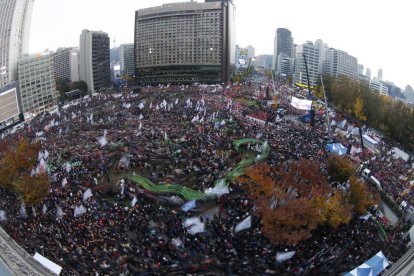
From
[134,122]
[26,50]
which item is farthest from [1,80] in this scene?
[134,122]

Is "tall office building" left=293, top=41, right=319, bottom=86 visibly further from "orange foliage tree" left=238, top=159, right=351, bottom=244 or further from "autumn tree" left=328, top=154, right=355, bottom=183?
"orange foliage tree" left=238, top=159, right=351, bottom=244

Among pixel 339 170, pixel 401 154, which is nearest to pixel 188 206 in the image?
pixel 339 170

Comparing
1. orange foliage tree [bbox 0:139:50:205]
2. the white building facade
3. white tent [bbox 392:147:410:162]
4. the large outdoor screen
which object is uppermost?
the white building facade

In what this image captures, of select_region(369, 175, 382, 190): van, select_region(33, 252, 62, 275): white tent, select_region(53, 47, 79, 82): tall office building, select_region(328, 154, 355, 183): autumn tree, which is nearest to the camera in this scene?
select_region(33, 252, 62, 275): white tent

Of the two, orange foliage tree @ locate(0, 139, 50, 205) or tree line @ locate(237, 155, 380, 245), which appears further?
orange foliage tree @ locate(0, 139, 50, 205)

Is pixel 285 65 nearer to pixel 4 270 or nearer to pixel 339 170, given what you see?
pixel 339 170

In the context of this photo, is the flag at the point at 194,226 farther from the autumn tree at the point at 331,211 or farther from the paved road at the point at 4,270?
the paved road at the point at 4,270

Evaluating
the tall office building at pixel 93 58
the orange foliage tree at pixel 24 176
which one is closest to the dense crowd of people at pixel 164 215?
the orange foliage tree at pixel 24 176

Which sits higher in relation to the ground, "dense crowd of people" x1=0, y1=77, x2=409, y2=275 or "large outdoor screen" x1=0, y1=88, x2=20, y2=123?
"dense crowd of people" x1=0, y1=77, x2=409, y2=275

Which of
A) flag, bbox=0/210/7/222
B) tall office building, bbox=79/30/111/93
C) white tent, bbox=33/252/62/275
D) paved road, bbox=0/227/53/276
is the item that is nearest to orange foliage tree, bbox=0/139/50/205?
flag, bbox=0/210/7/222
